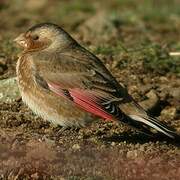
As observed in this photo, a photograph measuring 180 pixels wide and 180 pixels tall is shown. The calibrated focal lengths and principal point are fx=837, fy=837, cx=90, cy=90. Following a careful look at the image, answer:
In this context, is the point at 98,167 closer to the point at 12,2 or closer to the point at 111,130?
the point at 111,130

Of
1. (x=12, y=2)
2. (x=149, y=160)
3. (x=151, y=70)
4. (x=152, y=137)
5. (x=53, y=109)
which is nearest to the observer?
(x=149, y=160)

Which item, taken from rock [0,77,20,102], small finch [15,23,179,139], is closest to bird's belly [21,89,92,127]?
small finch [15,23,179,139]

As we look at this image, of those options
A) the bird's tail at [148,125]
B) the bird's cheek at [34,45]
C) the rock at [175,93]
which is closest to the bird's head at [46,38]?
the bird's cheek at [34,45]

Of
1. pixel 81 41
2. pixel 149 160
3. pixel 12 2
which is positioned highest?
pixel 149 160

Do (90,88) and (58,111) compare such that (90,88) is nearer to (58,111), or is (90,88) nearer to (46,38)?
(58,111)

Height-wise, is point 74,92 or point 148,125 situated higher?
point 74,92

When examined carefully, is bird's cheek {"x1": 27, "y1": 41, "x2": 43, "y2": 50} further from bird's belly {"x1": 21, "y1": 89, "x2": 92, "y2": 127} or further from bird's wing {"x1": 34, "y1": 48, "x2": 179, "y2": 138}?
bird's belly {"x1": 21, "y1": 89, "x2": 92, "y2": 127}

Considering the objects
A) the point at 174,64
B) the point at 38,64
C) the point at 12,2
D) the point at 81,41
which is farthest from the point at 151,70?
the point at 12,2

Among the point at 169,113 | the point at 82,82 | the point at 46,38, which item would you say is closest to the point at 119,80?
the point at 169,113
